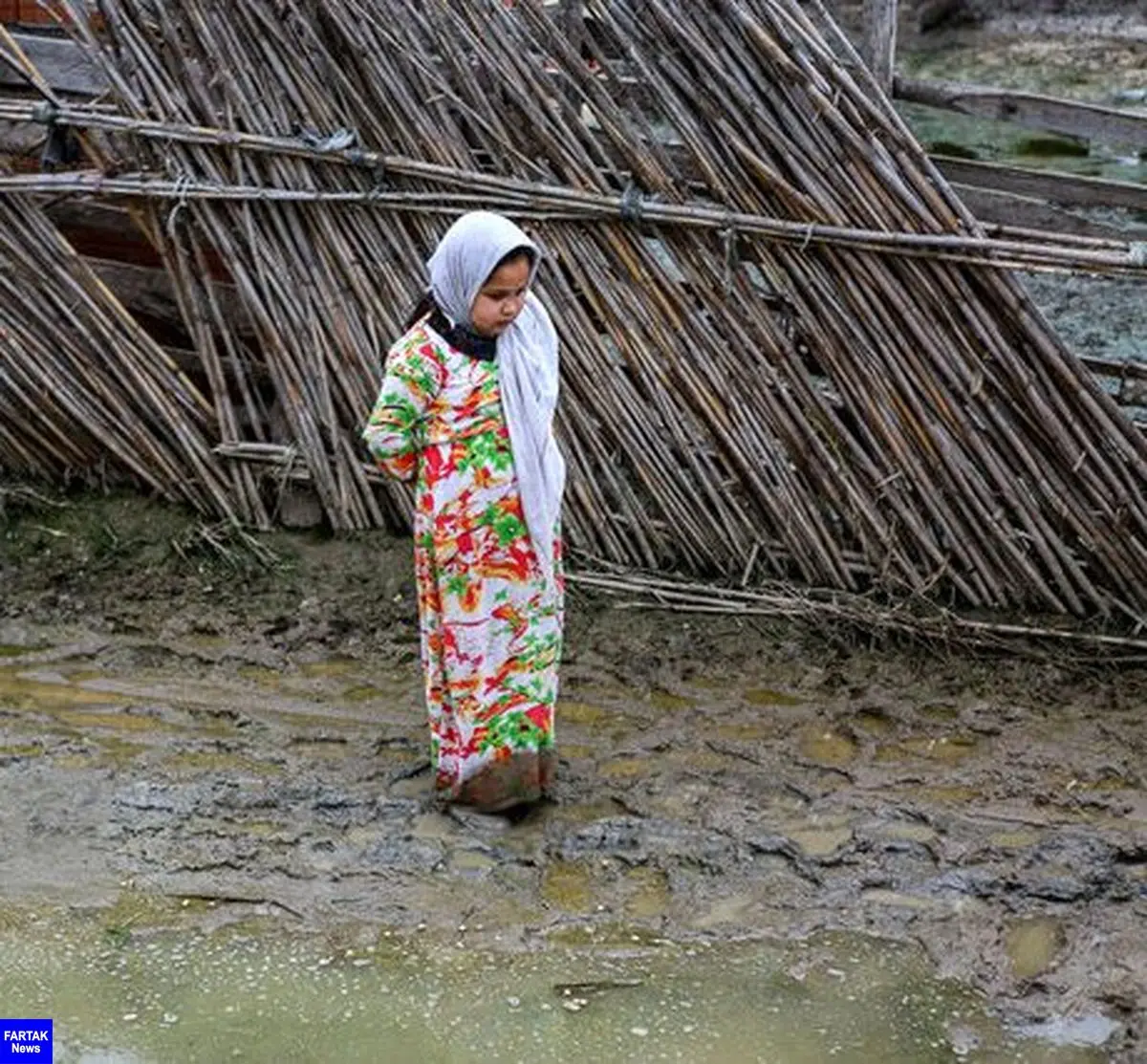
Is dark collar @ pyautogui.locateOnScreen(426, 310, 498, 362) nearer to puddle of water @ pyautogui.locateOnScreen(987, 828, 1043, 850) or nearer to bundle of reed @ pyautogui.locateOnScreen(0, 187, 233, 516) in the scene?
puddle of water @ pyautogui.locateOnScreen(987, 828, 1043, 850)

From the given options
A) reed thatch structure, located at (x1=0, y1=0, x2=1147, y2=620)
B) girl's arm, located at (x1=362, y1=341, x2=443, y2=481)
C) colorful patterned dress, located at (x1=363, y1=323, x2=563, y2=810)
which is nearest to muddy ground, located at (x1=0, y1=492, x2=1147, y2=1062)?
colorful patterned dress, located at (x1=363, y1=323, x2=563, y2=810)

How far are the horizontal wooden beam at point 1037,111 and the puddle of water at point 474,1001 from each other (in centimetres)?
245

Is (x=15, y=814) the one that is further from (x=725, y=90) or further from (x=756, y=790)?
(x=725, y=90)


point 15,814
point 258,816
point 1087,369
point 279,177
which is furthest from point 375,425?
point 1087,369

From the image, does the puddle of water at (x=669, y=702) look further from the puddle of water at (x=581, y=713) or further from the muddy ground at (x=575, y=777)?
the puddle of water at (x=581, y=713)

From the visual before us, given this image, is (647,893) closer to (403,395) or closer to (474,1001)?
(474,1001)

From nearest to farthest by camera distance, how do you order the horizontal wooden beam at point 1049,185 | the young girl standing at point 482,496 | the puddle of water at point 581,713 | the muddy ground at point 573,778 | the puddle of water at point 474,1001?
the puddle of water at point 474,1001 → the muddy ground at point 573,778 → the young girl standing at point 482,496 → the puddle of water at point 581,713 → the horizontal wooden beam at point 1049,185

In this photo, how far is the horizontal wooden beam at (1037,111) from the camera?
4996 mm

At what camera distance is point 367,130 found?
4.99 meters

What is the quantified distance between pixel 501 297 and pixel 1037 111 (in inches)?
79.2

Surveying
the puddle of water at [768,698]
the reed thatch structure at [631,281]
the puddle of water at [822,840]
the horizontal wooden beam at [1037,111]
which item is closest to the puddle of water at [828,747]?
the puddle of water at [768,698]

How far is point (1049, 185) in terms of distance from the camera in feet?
17.7

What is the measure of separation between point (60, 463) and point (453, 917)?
239 centimetres

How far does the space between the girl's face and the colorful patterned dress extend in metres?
0.10
